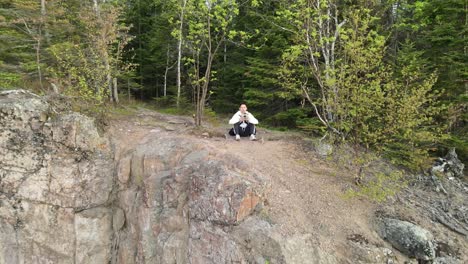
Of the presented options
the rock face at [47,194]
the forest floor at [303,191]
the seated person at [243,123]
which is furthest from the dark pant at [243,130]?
the rock face at [47,194]

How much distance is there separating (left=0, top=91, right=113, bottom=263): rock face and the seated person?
4031 millimetres

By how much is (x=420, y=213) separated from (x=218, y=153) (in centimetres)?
504

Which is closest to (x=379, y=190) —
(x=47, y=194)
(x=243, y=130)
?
(x=243, y=130)

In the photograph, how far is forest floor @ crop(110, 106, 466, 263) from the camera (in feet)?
21.5

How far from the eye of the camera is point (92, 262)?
866 cm

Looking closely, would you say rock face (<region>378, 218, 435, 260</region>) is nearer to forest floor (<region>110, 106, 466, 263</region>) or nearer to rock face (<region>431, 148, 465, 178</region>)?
forest floor (<region>110, 106, 466, 263</region>)

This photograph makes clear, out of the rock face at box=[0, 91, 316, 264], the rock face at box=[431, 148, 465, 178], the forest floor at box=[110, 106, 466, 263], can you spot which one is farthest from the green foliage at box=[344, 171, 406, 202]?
the rock face at box=[0, 91, 316, 264]

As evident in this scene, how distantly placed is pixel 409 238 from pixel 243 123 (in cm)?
556

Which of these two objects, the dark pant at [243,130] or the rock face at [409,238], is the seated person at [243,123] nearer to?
the dark pant at [243,130]

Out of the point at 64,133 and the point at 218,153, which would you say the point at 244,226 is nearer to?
the point at 218,153

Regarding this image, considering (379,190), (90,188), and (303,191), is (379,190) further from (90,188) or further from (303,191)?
(90,188)

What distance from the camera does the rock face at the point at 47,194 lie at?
857cm

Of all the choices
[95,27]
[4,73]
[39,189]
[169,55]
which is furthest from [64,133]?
[169,55]

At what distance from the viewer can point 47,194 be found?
8672 mm
